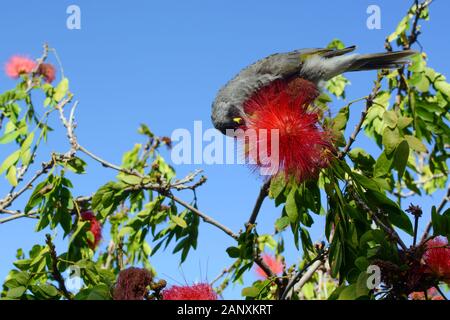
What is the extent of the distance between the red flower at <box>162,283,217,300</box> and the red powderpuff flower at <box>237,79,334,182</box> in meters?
0.62

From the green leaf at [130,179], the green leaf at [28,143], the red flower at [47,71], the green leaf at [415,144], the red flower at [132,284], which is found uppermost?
the red flower at [47,71]

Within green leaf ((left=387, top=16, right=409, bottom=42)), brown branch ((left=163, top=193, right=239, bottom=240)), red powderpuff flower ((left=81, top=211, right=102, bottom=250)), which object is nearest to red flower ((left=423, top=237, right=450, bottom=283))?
brown branch ((left=163, top=193, right=239, bottom=240))

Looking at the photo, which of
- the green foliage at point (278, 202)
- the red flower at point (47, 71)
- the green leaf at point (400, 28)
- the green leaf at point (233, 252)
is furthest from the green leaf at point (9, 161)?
the green leaf at point (400, 28)

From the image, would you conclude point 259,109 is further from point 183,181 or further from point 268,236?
point 268,236

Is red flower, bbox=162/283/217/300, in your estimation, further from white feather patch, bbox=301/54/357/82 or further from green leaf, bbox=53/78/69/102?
white feather patch, bbox=301/54/357/82

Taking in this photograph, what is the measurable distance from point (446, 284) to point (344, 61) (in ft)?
11.1

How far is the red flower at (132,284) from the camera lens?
83.1 inches

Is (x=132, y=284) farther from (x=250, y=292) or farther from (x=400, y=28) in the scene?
(x=400, y=28)

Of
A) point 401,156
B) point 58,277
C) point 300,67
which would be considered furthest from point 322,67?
point 58,277

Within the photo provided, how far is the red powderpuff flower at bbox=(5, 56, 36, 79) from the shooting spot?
5.59m

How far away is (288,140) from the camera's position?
260 cm

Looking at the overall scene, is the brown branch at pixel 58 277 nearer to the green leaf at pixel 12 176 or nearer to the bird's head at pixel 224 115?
the green leaf at pixel 12 176

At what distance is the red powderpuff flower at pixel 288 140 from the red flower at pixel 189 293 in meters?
0.62

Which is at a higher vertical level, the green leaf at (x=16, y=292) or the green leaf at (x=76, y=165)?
the green leaf at (x=76, y=165)
